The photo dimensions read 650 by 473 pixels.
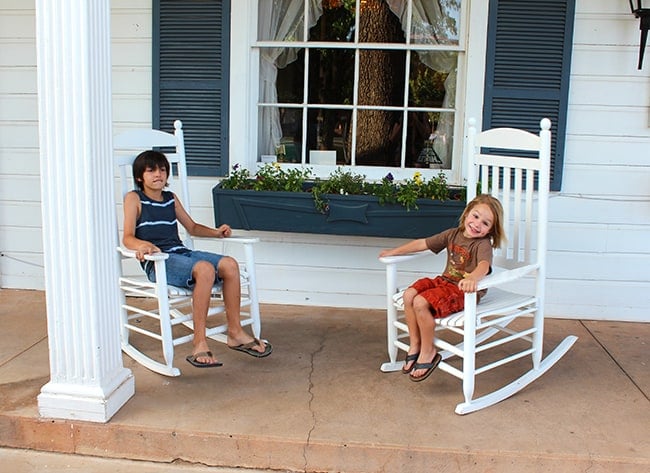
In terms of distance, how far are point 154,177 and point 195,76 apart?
98 centimetres

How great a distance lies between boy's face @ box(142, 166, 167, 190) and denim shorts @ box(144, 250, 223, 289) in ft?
1.04

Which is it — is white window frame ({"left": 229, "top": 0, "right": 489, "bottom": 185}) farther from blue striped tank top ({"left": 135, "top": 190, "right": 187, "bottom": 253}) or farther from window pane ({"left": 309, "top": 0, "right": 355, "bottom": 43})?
blue striped tank top ({"left": 135, "top": 190, "right": 187, "bottom": 253})

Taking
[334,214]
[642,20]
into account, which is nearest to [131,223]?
[334,214]

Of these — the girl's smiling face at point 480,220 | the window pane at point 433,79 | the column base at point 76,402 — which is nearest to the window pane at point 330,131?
the window pane at point 433,79

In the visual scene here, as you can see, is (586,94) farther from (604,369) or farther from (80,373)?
(80,373)

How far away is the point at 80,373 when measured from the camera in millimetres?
2457

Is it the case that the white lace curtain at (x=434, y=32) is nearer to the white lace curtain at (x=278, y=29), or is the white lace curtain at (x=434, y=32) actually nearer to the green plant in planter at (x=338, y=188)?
the white lace curtain at (x=278, y=29)

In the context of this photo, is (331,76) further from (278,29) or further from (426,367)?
(426,367)

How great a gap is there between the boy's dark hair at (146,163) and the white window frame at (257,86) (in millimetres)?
805

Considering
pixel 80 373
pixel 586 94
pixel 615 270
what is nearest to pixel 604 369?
pixel 615 270

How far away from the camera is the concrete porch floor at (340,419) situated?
233 centimetres

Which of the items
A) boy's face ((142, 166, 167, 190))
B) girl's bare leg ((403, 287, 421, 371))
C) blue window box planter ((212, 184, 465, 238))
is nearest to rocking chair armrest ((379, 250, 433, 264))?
girl's bare leg ((403, 287, 421, 371))

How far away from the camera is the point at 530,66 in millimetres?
3605

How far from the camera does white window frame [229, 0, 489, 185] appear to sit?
3.63 m
